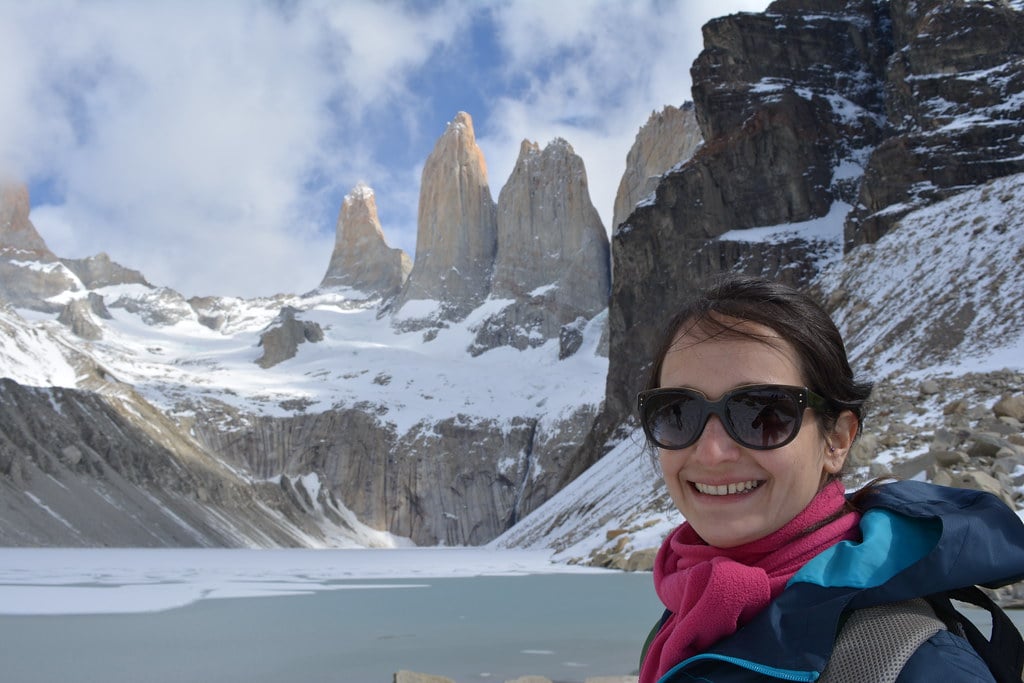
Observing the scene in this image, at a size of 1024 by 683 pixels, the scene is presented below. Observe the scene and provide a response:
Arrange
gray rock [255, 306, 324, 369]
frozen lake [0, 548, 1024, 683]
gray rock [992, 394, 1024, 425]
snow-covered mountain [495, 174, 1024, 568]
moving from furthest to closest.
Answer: gray rock [255, 306, 324, 369] < snow-covered mountain [495, 174, 1024, 568] < gray rock [992, 394, 1024, 425] < frozen lake [0, 548, 1024, 683]

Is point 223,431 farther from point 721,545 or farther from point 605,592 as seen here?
point 721,545

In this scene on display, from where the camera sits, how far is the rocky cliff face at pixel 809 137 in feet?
171

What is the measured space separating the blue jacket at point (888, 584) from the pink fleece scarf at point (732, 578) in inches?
1.6

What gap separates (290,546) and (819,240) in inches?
2274

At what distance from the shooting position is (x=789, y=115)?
63.2 m

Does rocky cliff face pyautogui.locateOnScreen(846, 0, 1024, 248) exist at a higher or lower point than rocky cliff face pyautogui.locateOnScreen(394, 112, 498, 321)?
lower

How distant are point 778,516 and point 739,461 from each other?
15 cm

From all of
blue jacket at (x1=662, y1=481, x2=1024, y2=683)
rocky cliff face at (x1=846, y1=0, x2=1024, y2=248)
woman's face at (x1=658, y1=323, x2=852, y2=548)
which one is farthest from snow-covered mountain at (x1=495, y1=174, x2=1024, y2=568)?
blue jacket at (x1=662, y1=481, x2=1024, y2=683)

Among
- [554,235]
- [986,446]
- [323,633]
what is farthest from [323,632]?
[554,235]

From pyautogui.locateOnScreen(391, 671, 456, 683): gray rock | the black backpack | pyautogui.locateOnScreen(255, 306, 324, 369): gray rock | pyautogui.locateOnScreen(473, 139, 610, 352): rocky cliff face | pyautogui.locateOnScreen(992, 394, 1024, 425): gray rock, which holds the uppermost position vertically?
pyautogui.locateOnScreen(473, 139, 610, 352): rocky cliff face

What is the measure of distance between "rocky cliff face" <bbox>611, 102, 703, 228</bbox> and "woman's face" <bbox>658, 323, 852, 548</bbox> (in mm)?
111964

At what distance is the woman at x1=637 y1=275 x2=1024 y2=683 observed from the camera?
165 centimetres

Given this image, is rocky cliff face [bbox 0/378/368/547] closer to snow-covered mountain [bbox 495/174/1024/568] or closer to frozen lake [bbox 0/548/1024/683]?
snow-covered mountain [bbox 495/174/1024/568]

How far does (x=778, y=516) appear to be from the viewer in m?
1.98
